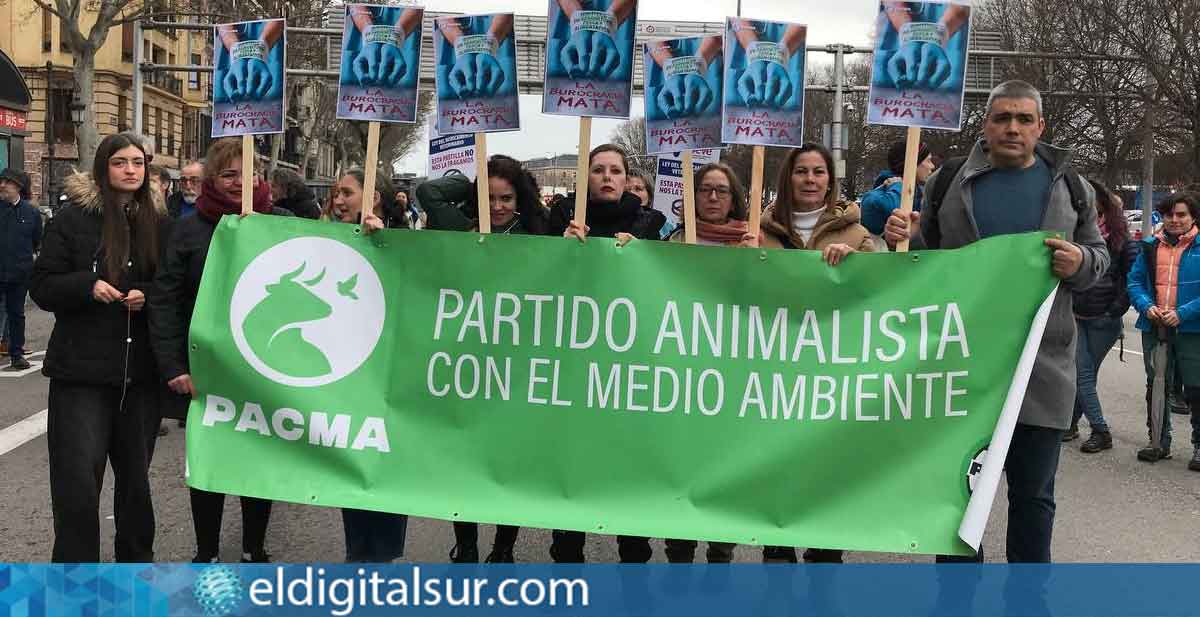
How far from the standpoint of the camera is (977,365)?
401 cm

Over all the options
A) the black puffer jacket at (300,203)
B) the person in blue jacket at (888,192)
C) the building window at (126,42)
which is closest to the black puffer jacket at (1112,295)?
the person in blue jacket at (888,192)

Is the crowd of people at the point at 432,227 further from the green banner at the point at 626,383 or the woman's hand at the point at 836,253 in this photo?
the green banner at the point at 626,383

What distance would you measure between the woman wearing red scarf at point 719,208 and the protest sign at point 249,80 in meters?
1.75

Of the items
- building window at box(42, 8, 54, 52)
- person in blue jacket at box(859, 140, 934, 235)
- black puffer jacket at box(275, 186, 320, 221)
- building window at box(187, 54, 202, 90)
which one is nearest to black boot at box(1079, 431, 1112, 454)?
person in blue jacket at box(859, 140, 934, 235)

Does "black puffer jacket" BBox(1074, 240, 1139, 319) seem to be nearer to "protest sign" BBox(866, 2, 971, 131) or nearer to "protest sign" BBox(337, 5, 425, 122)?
"protest sign" BBox(866, 2, 971, 131)

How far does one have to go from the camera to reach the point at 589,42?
13.8 ft

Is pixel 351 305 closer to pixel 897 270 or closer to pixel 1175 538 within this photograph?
pixel 897 270

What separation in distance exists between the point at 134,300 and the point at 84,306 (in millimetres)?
177

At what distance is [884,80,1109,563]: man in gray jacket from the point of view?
416cm

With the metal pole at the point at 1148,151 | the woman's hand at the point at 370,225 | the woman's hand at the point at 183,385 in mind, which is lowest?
the woman's hand at the point at 183,385

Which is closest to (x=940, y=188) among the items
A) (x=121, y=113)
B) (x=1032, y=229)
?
(x=1032, y=229)

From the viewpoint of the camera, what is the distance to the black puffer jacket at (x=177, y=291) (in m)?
4.38

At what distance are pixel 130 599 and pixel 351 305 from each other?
1263 millimetres

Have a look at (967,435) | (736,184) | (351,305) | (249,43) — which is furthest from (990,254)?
(249,43)
